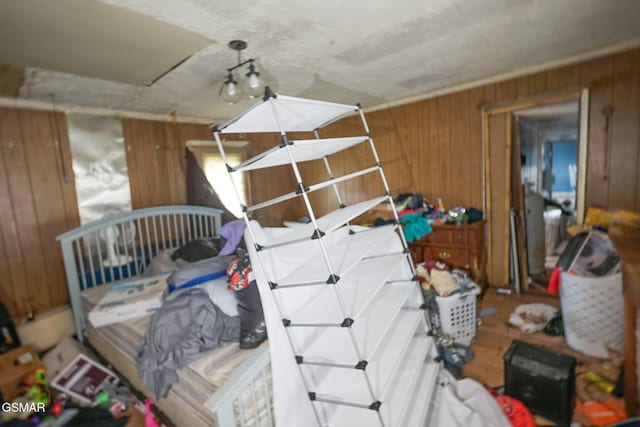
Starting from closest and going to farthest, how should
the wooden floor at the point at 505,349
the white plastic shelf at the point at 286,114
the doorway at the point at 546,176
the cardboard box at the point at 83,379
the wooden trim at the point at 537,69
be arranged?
1. the white plastic shelf at the point at 286,114
2. the wooden floor at the point at 505,349
3. the cardboard box at the point at 83,379
4. the wooden trim at the point at 537,69
5. the doorway at the point at 546,176

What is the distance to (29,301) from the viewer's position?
2434 mm

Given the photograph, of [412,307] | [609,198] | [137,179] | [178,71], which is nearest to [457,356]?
[412,307]

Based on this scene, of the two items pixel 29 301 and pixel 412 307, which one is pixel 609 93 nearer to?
pixel 412 307

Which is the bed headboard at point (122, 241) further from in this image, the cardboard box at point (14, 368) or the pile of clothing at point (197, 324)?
the pile of clothing at point (197, 324)

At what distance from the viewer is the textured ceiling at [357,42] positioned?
147 cm

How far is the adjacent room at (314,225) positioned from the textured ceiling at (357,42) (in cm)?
2

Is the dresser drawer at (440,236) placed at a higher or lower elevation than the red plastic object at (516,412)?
higher

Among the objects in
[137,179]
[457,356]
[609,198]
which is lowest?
[457,356]

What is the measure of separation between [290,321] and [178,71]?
1.92 m

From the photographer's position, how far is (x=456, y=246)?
2959mm

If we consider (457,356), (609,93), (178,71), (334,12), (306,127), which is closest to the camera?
(334,12)

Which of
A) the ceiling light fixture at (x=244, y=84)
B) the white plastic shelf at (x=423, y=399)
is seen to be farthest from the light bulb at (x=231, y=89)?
the white plastic shelf at (x=423, y=399)

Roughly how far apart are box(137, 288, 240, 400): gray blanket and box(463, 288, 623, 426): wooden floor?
1554 mm

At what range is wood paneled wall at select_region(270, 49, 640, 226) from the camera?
232 centimetres
